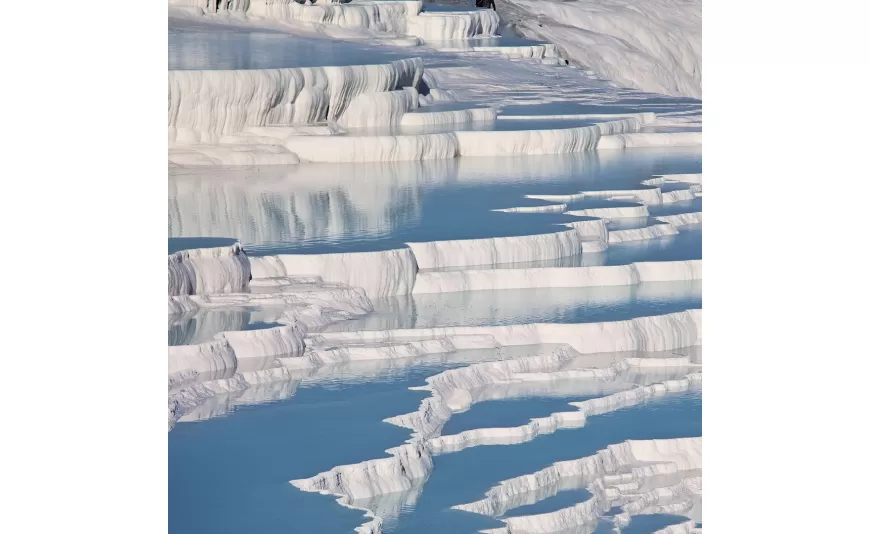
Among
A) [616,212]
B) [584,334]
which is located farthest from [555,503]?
[616,212]

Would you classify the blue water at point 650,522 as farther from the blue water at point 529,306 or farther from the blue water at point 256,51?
the blue water at point 256,51

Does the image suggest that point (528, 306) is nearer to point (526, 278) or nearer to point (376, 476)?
point (526, 278)
